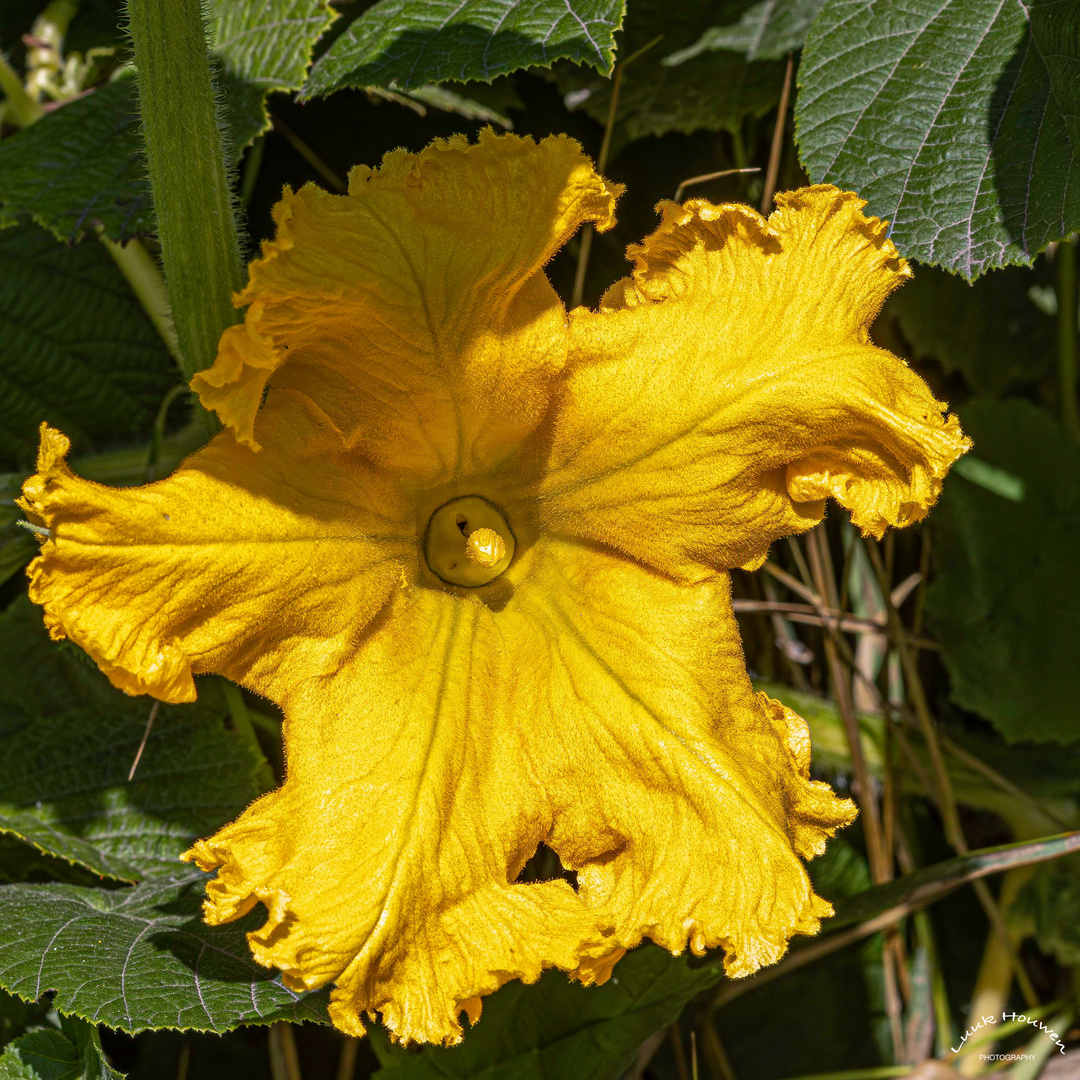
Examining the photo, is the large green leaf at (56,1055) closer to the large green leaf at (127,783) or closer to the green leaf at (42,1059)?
the green leaf at (42,1059)

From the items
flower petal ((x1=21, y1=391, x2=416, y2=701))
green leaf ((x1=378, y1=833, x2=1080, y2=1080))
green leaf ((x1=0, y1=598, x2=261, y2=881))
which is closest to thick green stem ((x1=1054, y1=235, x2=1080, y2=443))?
green leaf ((x1=378, y1=833, x2=1080, y2=1080))

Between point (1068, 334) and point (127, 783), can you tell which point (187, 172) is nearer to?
point (127, 783)

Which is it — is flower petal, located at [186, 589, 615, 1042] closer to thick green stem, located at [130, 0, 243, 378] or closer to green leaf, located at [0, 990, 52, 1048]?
thick green stem, located at [130, 0, 243, 378]

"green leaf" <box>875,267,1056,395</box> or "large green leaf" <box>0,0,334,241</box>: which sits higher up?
"large green leaf" <box>0,0,334,241</box>

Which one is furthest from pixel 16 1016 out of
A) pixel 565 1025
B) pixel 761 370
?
pixel 761 370

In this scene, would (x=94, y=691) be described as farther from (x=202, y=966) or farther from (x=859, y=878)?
(x=859, y=878)

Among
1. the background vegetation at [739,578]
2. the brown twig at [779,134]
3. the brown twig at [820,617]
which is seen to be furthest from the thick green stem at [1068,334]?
the brown twig at [779,134]
